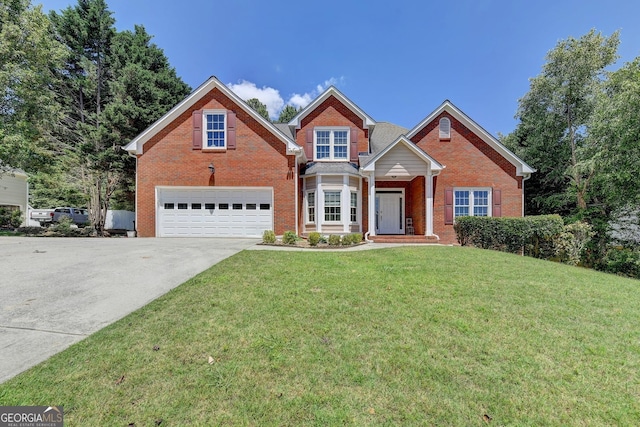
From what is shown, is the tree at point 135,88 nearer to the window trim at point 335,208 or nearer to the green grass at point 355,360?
the window trim at point 335,208

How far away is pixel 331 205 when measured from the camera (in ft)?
46.5

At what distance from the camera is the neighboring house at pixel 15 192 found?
23.0m

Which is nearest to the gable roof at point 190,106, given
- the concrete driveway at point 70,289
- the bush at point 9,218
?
the concrete driveway at point 70,289

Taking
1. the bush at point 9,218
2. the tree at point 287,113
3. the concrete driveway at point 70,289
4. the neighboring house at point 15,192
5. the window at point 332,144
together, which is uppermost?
the tree at point 287,113

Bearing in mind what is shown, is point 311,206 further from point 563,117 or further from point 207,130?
point 563,117

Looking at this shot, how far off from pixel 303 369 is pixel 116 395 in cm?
184

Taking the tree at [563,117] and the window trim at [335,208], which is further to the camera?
the tree at [563,117]

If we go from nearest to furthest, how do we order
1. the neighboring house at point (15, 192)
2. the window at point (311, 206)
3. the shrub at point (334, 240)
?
the shrub at point (334, 240), the window at point (311, 206), the neighboring house at point (15, 192)

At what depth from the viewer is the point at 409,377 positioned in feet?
9.59

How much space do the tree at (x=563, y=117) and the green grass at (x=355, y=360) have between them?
15.7 metres

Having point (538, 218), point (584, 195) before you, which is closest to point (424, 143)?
point (538, 218)

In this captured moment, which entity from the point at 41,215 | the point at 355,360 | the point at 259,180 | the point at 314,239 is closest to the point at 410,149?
the point at 314,239

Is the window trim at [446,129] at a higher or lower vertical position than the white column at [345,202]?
higher

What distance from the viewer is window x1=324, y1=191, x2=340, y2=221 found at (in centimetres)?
1413
